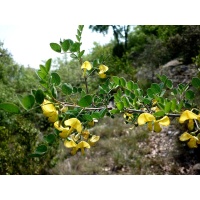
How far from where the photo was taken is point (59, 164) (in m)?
2.87

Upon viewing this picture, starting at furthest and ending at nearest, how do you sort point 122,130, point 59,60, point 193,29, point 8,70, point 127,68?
point 59,60
point 127,68
point 8,70
point 193,29
point 122,130

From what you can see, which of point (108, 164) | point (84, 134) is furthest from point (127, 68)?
point (84, 134)

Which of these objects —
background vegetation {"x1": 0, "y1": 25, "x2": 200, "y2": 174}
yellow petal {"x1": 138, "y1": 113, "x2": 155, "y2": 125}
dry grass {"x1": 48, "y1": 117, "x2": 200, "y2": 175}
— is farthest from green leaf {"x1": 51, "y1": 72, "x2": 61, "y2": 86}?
dry grass {"x1": 48, "y1": 117, "x2": 200, "y2": 175}

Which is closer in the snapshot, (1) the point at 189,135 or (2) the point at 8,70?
(1) the point at 189,135

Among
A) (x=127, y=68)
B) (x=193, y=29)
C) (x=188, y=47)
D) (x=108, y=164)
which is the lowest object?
(x=108, y=164)

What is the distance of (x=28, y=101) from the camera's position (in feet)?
1.08

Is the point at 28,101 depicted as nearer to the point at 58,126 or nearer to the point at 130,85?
the point at 58,126

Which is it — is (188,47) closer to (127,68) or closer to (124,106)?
(127,68)

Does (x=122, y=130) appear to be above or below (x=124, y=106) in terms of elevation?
below

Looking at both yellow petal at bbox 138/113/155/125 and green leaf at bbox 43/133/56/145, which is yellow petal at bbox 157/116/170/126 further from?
green leaf at bbox 43/133/56/145

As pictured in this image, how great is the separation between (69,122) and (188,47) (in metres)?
4.78

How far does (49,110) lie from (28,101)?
0.04m

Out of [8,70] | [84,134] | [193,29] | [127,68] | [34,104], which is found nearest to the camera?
[34,104]

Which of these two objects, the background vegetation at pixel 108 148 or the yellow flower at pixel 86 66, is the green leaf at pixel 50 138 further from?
the background vegetation at pixel 108 148
